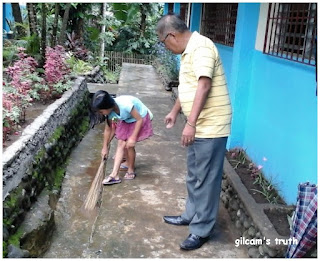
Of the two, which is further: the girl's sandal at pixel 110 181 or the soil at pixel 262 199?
the girl's sandal at pixel 110 181

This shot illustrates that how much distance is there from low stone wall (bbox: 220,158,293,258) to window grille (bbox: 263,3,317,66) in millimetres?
1196

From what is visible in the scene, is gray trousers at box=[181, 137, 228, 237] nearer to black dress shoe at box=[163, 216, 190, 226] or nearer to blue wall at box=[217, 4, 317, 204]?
black dress shoe at box=[163, 216, 190, 226]

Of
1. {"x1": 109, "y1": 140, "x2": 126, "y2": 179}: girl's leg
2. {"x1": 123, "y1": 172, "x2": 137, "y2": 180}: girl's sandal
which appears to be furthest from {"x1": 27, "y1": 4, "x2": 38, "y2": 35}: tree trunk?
{"x1": 123, "y1": 172, "x2": 137, "y2": 180}: girl's sandal

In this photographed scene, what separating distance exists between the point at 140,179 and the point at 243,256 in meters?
1.63

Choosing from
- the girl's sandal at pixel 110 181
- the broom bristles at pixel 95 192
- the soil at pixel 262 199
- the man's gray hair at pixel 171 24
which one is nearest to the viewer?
the man's gray hair at pixel 171 24

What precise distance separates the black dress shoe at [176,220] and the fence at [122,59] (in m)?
12.4

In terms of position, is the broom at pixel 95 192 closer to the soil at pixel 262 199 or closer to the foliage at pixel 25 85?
the foliage at pixel 25 85

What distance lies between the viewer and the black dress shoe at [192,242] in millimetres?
2943

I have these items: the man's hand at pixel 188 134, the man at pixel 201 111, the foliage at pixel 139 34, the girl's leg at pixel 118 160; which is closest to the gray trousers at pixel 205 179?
the man at pixel 201 111

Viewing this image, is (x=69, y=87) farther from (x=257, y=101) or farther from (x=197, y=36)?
(x=197, y=36)

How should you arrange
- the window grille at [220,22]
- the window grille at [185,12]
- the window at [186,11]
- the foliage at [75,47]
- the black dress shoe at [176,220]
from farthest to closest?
the foliage at [75,47]
the window grille at [185,12]
the window at [186,11]
the window grille at [220,22]
the black dress shoe at [176,220]

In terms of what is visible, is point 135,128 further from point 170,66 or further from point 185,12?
point 185,12

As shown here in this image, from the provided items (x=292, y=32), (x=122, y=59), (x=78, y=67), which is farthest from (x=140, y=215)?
(x=122, y=59)

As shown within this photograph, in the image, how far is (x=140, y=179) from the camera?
4.27 m
